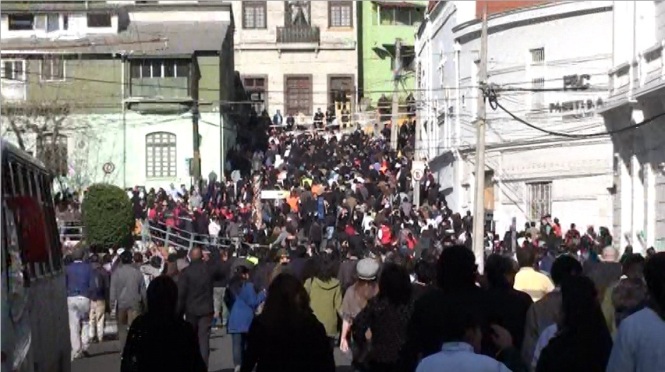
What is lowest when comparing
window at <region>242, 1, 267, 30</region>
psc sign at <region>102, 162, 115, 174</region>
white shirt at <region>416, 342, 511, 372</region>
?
white shirt at <region>416, 342, 511, 372</region>

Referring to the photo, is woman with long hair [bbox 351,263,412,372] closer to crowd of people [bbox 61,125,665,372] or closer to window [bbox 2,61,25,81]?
crowd of people [bbox 61,125,665,372]

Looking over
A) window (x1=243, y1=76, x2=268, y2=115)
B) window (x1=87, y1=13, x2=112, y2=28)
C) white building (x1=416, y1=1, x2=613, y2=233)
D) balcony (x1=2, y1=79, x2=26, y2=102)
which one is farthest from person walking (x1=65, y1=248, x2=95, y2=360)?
window (x1=243, y1=76, x2=268, y2=115)

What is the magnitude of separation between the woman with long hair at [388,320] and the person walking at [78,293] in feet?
38.9

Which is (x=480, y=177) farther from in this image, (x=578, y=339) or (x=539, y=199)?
(x=578, y=339)

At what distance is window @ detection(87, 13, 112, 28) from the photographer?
63031mm

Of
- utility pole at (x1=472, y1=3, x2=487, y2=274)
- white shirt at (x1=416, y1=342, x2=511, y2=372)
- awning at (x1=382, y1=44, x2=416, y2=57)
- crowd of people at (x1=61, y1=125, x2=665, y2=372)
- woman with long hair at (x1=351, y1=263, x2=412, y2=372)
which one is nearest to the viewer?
white shirt at (x1=416, y1=342, x2=511, y2=372)

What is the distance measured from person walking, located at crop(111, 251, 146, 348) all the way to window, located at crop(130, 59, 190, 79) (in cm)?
3927

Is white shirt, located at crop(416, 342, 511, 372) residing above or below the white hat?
above

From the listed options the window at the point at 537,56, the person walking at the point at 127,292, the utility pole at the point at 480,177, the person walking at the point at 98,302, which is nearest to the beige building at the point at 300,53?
the window at the point at 537,56

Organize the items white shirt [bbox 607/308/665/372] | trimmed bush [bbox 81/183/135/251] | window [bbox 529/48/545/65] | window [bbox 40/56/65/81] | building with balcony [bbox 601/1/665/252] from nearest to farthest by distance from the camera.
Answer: white shirt [bbox 607/308/665/372], building with balcony [bbox 601/1/665/252], trimmed bush [bbox 81/183/135/251], window [bbox 529/48/545/65], window [bbox 40/56/65/81]

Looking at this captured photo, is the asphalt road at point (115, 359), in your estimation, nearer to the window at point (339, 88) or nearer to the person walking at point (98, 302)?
the person walking at point (98, 302)

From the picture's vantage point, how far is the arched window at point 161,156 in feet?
208

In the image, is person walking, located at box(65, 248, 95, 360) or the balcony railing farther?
the balcony railing

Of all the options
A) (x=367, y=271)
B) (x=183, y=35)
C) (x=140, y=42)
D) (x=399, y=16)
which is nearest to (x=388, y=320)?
(x=367, y=271)
